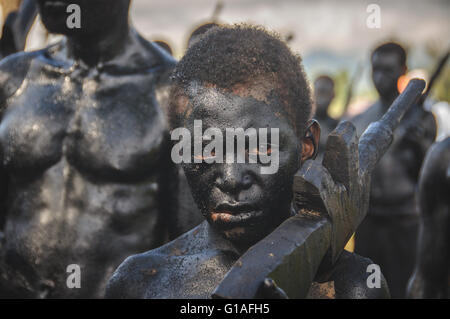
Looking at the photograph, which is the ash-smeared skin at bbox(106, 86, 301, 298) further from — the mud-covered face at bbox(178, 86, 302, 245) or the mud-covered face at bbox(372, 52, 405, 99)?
the mud-covered face at bbox(372, 52, 405, 99)

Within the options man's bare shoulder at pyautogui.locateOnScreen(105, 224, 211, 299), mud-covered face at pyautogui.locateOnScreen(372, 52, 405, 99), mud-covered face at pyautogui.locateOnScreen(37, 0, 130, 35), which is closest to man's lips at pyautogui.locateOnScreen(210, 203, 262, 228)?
man's bare shoulder at pyautogui.locateOnScreen(105, 224, 211, 299)

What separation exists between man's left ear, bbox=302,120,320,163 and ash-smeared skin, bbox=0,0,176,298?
1.01 meters

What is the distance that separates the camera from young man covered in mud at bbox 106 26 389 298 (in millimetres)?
1824

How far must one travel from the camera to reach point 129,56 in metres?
3.07

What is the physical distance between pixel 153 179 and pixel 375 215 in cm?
360

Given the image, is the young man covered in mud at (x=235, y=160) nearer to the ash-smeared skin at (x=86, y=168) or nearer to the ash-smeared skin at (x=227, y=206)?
the ash-smeared skin at (x=227, y=206)

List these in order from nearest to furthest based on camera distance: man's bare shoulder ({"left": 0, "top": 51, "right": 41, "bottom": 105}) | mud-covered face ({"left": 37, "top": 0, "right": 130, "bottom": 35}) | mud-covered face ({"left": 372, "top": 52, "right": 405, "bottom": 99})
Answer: mud-covered face ({"left": 37, "top": 0, "right": 130, "bottom": 35})
man's bare shoulder ({"left": 0, "top": 51, "right": 41, "bottom": 105})
mud-covered face ({"left": 372, "top": 52, "right": 405, "bottom": 99})

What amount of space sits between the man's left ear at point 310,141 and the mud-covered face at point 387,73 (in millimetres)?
4299

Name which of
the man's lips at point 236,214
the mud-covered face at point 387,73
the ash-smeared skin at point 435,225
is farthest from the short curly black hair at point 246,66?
the mud-covered face at point 387,73

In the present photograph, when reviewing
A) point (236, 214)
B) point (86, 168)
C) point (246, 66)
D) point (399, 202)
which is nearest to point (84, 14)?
point (86, 168)

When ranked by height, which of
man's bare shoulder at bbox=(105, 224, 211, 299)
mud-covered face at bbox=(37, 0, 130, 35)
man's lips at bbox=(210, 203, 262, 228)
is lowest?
man's bare shoulder at bbox=(105, 224, 211, 299)
